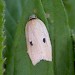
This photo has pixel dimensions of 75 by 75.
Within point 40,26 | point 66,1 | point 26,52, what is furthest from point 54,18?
point 66,1

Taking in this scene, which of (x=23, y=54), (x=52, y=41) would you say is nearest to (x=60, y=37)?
(x=52, y=41)

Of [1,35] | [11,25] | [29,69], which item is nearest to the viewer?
[1,35]

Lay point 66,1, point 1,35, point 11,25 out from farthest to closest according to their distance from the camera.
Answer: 1. point 66,1
2. point 11,25
3. point 1,35

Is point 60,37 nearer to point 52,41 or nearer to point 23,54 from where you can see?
point 52,41

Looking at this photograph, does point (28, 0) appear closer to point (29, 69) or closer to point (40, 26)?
point (40, 26)
